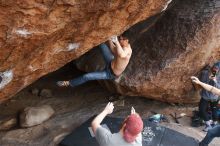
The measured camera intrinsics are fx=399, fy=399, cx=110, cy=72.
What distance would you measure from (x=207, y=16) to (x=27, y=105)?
4.11 metres

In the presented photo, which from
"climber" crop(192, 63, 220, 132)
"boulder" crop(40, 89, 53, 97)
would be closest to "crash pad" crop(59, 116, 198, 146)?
"climber" crop(192, 63, 220, 132)

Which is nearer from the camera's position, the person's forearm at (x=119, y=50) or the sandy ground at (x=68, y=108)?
the person's forearm at (x=119, y=50)

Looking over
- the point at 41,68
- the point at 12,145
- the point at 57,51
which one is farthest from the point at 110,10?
the point at 12,145

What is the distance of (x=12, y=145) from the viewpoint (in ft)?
23.3

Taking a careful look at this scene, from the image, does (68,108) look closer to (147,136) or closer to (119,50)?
(147,136)

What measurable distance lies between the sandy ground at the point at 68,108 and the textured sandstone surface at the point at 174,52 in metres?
0.36

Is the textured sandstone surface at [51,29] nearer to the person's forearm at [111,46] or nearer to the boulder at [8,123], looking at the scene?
the person's forearm at [111,46]

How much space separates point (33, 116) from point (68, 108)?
0.96 metres

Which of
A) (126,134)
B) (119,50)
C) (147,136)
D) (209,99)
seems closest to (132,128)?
(126,134)

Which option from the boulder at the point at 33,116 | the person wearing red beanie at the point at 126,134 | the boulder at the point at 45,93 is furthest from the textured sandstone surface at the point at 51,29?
the boulder at the point at 45,93

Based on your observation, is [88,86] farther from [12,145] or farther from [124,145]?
[124,145]

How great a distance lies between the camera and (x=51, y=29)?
5.36 meters

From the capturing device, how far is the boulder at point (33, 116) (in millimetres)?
7594

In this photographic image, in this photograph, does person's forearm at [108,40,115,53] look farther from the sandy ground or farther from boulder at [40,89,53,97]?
boulder at [40,89,53,97]
